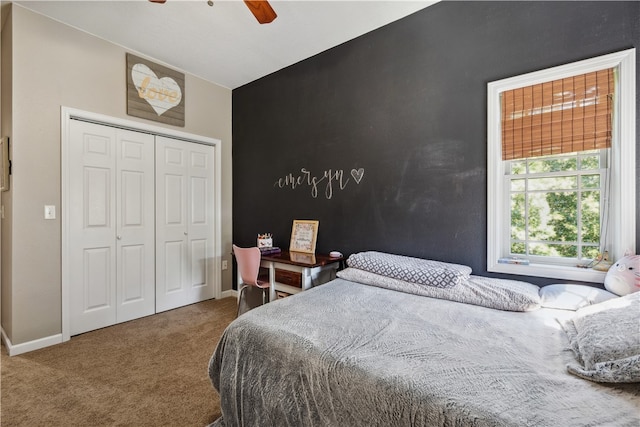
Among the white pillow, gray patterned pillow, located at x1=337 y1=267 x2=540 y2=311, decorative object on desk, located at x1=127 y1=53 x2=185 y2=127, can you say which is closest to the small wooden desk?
gray patterned pillow, located at x1=337 y1=267 x2=540 y2=311

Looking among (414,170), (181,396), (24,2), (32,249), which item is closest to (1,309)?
(32,249)

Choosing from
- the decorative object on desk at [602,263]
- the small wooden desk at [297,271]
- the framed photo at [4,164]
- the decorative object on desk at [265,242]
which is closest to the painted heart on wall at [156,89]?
the framed photo at [4,164]

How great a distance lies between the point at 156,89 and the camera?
3.11 m

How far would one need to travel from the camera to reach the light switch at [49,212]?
2.41 m

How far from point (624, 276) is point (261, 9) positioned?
2.50 m

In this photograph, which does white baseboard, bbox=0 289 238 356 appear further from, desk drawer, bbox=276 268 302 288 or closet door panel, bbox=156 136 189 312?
desk drawer, bbox=276 268 302 288

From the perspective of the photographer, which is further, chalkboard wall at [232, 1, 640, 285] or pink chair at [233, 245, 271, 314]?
pink chair at [233, 245, 271, 314]

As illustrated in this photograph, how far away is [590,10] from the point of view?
1.72 metres

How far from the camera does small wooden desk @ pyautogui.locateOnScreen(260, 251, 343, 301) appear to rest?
245 centimetres

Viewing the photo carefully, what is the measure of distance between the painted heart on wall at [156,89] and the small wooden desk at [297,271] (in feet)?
6.84

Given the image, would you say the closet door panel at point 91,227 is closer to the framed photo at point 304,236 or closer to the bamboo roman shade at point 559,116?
the framed photo at point 304,236

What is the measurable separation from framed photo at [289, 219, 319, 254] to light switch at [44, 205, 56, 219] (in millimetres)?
2133

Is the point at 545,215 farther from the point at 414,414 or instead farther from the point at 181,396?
the point at 181,396

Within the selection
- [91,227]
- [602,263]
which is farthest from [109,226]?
[602,263]
